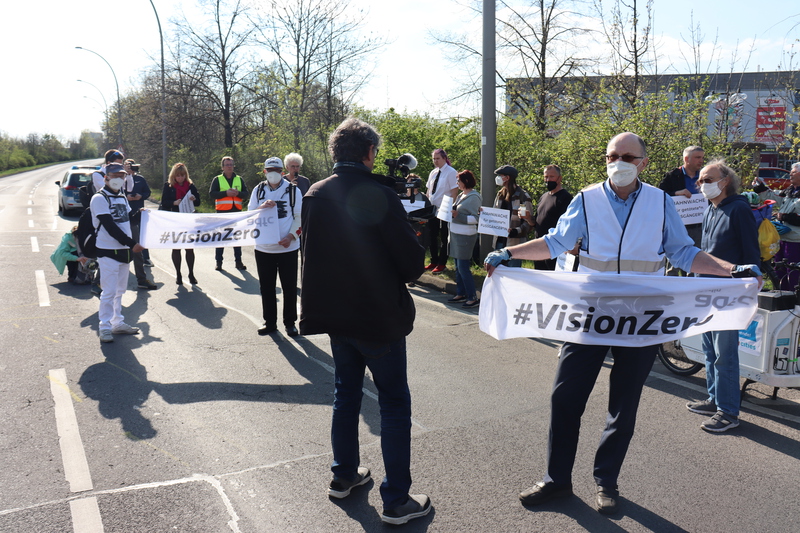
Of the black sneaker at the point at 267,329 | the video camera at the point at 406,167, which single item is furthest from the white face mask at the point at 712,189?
the video camera at the point at 406,167

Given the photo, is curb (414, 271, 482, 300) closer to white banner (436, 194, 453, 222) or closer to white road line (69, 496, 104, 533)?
white banner (436, 194, 453, 222)

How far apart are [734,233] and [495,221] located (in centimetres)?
403

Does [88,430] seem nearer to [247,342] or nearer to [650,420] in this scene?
[247,342]

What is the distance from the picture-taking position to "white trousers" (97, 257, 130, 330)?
23.8 ft

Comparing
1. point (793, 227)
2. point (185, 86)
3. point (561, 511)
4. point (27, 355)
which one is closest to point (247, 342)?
point (27, 355)

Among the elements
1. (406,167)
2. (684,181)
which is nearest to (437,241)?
(406,167)

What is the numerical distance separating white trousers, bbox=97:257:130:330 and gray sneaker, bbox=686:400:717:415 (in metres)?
6.13

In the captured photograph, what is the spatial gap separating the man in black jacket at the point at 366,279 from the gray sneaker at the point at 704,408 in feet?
8.99

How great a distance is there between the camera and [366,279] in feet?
10.7

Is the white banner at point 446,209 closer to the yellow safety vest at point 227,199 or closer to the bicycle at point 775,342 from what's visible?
the yellow safety vest at point 227,199

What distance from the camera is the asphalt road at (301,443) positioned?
3467 mm

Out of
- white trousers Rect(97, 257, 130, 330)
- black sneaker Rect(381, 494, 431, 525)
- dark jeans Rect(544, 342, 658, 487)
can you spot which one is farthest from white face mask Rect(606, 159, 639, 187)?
white trousers Rect(97, 257, 130, 330)

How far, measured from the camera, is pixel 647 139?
10602mm

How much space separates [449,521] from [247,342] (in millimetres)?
4327
